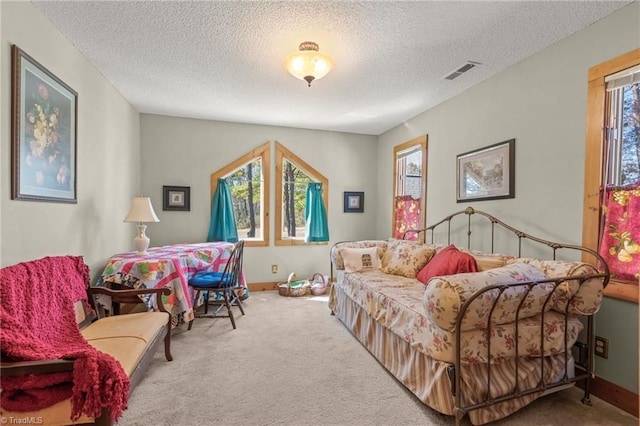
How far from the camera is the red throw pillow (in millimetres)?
2477

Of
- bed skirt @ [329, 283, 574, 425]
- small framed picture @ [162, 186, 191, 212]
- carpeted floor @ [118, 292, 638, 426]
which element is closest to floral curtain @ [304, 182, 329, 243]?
small framed picture @ [162, 186, 191, 212]

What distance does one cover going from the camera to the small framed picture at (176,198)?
4.23 m

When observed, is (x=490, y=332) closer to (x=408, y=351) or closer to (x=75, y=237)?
(x=408, y=351)

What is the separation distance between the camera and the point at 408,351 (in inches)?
82.1

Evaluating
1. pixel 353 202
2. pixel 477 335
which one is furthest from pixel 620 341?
pixel 353 202

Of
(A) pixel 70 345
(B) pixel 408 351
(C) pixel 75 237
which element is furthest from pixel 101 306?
(B) pixel 408 351

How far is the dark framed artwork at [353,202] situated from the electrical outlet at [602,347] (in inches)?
135

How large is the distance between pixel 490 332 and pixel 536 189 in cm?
141

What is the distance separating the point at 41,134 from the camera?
1999 mm

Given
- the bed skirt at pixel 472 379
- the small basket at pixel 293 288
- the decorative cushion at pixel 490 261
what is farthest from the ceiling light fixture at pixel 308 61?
the small basket at pixel 293 288

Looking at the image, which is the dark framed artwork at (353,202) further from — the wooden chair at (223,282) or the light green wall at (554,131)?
the wooden chair at (223,282)

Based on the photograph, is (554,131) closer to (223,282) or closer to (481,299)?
(481,299)

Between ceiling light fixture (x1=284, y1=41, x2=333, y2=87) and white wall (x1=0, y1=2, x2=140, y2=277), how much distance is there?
65.1 inches

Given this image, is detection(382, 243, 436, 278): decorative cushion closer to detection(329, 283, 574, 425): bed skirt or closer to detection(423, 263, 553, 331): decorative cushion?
detection(329, 283, 574, 425): bed skirt
